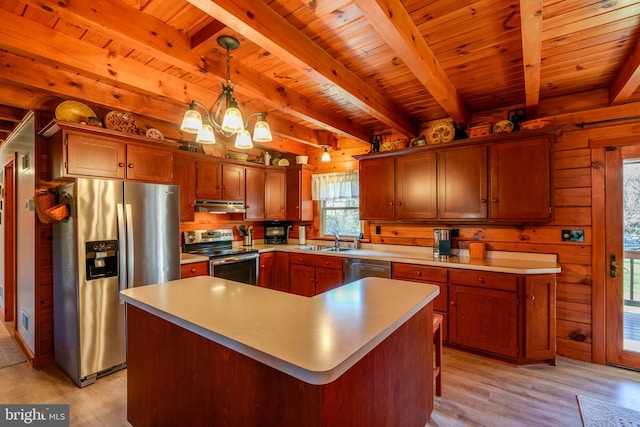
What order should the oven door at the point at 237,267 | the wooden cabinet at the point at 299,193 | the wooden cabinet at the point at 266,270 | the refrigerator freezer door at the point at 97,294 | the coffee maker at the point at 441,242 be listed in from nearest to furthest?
the refrigerator freezer door at the point at 97,294, the coffee maker at the point at 441,242, the oven door at the point at 237,267, the wooden cabinet at the point at 266,270, the wooden cabinet at the point at 299,193

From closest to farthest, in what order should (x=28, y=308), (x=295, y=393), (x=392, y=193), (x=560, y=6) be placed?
(x=295, y=393) → (x=560, y=6) → (x=28, y=308) → (x=392, y=193)

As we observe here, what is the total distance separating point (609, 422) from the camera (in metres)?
1.99

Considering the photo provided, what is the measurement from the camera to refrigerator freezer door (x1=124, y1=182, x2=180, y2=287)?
2641mm

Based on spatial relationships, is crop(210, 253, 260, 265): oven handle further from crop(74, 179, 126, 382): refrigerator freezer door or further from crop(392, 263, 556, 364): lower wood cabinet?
crop(392, 263, 556, 364): lower wood cabinet

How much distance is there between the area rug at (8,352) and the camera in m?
2.82

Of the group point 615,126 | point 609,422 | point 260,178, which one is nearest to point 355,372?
point 609,422

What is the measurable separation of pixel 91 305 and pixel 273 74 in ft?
7.93

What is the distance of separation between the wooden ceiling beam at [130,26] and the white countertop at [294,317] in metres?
1.46

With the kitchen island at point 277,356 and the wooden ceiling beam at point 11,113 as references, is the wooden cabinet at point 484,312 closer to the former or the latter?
the kitchen island at point 277,356

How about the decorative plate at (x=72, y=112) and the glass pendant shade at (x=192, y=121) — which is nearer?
the glass pendant shade at (x=192, y=121)

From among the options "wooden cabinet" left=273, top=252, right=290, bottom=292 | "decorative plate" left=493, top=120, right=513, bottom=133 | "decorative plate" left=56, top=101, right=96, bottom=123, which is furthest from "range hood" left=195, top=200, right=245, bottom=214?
"decorative plate" left=493, top=120, right=513, bottom=133

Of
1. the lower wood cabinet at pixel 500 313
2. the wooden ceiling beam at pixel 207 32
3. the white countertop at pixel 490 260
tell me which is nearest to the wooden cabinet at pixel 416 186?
the white countertop at pixel 490 260

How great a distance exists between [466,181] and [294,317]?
265 cm

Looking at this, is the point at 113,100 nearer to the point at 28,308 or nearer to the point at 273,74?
the point at 273,74
